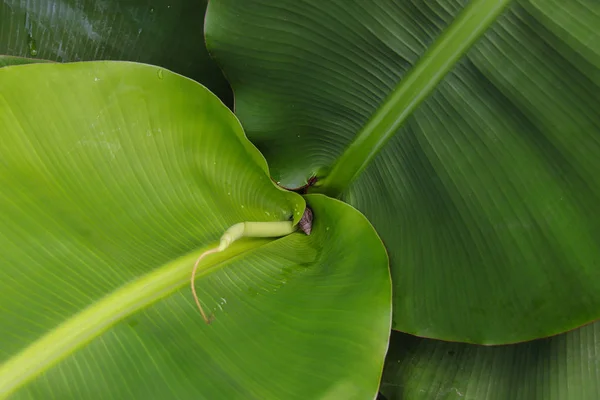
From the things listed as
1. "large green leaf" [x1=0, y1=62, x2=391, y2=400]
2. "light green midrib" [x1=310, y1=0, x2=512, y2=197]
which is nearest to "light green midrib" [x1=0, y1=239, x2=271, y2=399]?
"large green leaf" [x1=0, y1=62, x2=391, y2=400]

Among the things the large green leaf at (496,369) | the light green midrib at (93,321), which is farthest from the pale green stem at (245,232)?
the large green leaf at (496,369)

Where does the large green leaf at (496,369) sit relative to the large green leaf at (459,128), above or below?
below

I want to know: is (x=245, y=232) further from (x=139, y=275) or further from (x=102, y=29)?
(x=102, y=29)

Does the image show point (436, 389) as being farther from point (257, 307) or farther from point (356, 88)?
point (356, 88)

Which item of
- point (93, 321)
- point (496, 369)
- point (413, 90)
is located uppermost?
point (413, 90)

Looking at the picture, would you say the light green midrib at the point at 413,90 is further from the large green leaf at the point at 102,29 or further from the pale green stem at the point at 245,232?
the large green leaf at the point at 102,29

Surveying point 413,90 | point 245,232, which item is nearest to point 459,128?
point 413,90
